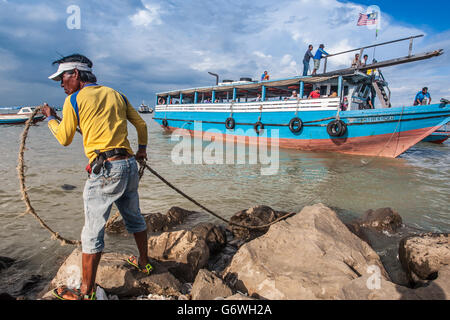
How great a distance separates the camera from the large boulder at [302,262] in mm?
2279

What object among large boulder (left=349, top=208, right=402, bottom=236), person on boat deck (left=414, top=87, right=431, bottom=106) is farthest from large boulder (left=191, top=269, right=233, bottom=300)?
person on boat deck (left=414, top=87, right=431, bottom=106)

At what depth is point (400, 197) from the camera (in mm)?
6605

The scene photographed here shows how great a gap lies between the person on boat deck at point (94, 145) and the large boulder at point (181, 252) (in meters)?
1.14

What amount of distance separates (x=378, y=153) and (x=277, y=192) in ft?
27.5

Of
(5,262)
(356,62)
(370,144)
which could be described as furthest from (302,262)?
(356,62)

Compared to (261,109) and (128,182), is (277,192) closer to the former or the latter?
(128,182)

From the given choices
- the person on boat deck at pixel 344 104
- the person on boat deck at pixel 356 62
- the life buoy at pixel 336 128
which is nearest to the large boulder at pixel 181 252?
the life buoy at pixel 336 128

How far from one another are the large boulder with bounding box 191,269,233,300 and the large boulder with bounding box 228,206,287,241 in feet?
6.16

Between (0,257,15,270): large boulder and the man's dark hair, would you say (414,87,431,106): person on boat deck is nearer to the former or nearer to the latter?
the man's dark hair

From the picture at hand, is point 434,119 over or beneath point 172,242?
over

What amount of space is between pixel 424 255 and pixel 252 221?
239 cm

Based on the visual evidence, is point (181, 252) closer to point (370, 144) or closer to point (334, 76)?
point (370, 144)
